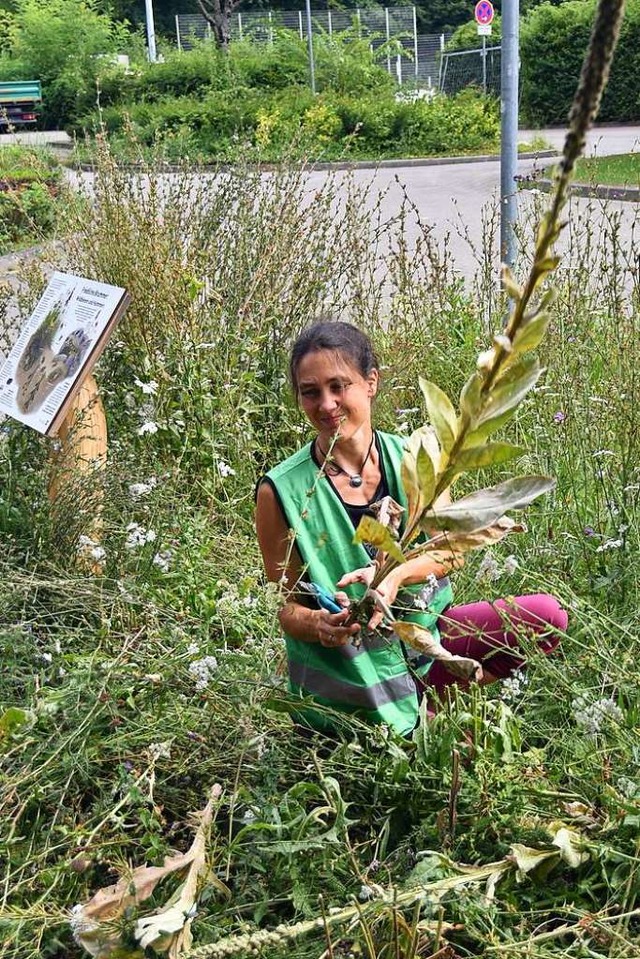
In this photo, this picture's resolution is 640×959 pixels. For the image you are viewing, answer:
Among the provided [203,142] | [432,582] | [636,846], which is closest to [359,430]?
[432,582]

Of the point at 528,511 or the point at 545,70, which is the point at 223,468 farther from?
the point at 545,70

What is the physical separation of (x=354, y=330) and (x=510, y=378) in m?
1.53

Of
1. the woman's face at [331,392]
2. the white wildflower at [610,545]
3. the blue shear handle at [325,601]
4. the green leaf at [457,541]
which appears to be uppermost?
the green leaf at [457,541]

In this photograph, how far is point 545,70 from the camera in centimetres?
2814

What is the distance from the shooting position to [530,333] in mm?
1283

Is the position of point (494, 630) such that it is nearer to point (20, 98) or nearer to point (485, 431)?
point (485, 431)

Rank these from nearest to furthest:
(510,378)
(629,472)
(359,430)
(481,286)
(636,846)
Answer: (510,378)
(636,846)
(359,430)
(629,472)
(481,286)

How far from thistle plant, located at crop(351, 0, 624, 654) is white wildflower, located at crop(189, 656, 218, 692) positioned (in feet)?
2.87

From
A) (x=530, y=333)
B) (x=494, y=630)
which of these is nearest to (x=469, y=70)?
(x=494, y=630)

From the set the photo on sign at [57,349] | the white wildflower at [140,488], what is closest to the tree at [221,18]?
the photo on sign at [57,349]

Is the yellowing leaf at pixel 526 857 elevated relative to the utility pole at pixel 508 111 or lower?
lower

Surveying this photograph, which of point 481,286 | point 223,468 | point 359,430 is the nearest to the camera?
point 359,430

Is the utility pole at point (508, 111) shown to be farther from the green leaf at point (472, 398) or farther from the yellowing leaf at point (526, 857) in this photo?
the green leaf at point (472, 398)

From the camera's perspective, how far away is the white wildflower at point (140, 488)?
3.71 meters
